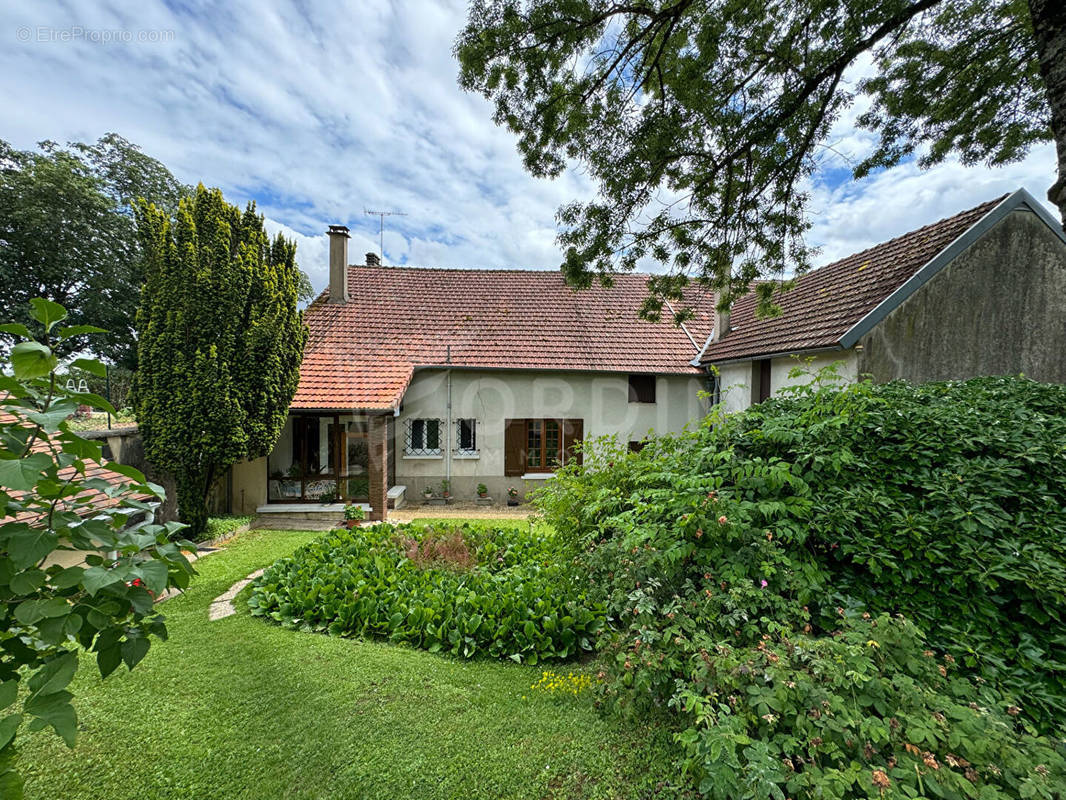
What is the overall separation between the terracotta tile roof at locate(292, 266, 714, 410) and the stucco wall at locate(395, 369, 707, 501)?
536mm

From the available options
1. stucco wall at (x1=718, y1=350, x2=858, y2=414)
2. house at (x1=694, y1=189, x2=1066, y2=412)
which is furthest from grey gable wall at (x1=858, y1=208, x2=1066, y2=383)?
stucco wall at (x1=718, y1=350, x2=858, y2=414)

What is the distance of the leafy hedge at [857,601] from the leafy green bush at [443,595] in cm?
125

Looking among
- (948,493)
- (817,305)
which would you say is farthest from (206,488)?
(817,305)

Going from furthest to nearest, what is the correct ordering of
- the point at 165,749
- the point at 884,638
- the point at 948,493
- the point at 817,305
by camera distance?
the point at 817,305 → the point at 165,749 → the point at 948,493 → the point at 884,638

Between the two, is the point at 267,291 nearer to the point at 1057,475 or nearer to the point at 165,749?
the point at 165,749

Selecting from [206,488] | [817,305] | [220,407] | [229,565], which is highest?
[817,305]

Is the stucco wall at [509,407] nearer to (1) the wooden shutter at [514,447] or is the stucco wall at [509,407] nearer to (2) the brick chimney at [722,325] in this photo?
(1) the wooden shutter at [514,447]

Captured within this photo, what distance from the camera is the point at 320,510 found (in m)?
10.8

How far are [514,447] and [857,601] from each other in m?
10.5

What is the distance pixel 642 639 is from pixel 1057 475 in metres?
3.21

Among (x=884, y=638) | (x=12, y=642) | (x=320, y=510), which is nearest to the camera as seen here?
(x=12, y=642)

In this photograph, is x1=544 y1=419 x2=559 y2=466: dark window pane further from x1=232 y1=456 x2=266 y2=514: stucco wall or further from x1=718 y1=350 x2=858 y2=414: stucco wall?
x1=232 y1=456 x2=266 y2=514: stucco wall

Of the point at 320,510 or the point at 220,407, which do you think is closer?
the point at 220,407

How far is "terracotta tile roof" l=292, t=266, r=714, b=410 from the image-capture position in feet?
39.5
